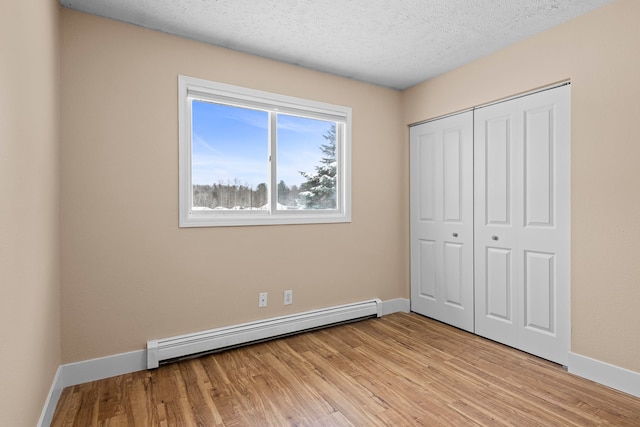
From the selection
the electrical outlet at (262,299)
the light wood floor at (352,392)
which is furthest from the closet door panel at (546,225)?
the electrical outlet at (262,299)

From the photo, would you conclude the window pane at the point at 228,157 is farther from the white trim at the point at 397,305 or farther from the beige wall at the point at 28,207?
the white trim at the point at 397,305

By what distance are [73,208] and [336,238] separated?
218 centimetres

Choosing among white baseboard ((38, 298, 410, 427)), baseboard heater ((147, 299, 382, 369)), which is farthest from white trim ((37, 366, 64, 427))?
baseboard heater ((147, 299, 382, 369))

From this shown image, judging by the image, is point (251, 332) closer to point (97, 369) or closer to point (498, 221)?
point (97, 369)

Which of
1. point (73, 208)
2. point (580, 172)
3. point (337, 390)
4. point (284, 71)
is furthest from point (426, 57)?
point (73, 208)

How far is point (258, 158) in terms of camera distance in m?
3.11

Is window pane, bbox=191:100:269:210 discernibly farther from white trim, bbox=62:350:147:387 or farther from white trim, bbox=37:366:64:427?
white trim, bbox=37:366:64:427

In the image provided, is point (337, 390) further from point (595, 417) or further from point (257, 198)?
point (257, 198)

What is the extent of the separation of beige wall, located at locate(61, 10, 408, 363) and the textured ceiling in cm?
→ 16

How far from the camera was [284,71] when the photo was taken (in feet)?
10.2

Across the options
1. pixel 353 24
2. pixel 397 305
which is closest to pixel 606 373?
pixel 397 305

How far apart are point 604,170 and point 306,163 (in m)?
2.34

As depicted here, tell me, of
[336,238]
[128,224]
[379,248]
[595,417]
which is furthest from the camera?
[379,248]

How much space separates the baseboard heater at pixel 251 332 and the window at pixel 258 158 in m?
0.87
